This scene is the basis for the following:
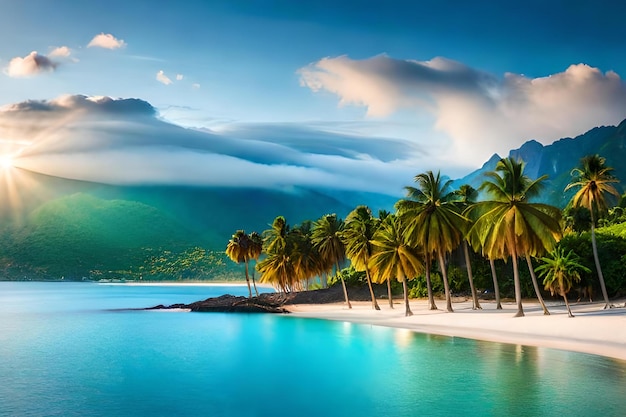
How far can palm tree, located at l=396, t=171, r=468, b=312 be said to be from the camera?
54.2 m

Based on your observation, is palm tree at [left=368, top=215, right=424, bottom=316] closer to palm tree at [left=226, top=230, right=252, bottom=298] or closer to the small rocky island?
the small rocky island

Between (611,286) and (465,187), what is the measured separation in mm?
19341

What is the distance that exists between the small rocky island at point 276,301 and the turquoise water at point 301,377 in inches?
1065

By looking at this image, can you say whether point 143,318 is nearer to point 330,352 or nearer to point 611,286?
point 330,352

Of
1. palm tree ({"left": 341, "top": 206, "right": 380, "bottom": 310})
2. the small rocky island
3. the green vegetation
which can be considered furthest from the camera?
the small rocky island

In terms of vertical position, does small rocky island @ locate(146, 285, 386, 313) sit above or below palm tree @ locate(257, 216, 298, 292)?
below

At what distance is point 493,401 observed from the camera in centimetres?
2222

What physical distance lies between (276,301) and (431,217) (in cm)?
4113

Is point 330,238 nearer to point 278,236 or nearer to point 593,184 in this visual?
point 278,236

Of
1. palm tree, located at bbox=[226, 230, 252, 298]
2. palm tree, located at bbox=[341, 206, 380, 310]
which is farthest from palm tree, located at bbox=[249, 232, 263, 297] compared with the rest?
palm tree, located at bbox=[341, 206, 380, 310]

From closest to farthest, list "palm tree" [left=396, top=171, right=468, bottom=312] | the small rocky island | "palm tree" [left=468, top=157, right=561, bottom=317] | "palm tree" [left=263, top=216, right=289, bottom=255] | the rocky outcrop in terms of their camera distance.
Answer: "palm tree" [left=468, top=157, right=561, bottom=317]
"palm tree" [left=396, top=171, right=468, bottom=312]
the rocky outcrop
the small rocky island
"palm tree" [left=263, top=216, right=289, bottom=255]

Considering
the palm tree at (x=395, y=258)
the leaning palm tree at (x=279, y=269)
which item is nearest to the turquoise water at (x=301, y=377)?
the palm tree at (x=395, y=258)

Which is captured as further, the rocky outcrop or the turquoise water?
the rocky outcrop

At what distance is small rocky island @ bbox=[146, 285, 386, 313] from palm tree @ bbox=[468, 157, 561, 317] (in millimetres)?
37117
